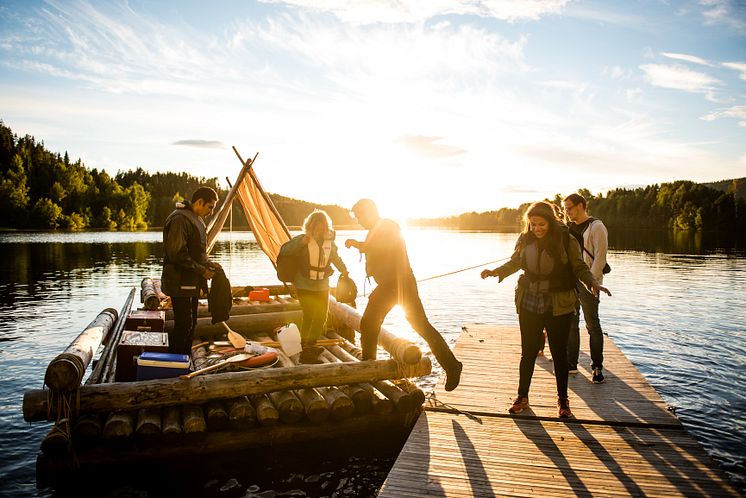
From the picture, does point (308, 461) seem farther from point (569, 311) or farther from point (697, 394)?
point (697, 394)

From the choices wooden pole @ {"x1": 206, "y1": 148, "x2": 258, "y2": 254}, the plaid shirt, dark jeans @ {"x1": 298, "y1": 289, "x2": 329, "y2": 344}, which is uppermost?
wooden pole @ {"x1": 206, "y1": 148, "x2": 258, "y2": 254}

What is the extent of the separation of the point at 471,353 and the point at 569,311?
4.06 metres

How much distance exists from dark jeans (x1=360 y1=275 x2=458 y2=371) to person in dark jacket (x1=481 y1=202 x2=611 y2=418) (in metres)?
1.12

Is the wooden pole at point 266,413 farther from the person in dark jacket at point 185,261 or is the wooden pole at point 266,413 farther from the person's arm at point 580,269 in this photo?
the person's arm at point 580,269

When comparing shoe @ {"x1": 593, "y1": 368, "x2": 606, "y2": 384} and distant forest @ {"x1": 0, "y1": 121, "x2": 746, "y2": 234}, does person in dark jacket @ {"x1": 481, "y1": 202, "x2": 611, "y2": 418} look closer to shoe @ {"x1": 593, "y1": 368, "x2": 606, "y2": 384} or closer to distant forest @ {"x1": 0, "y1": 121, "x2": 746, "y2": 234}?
shoe @ {"x1": 593, "y1": 368, "x2": 606, "y2": 384}

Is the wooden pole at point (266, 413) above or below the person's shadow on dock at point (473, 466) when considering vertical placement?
above

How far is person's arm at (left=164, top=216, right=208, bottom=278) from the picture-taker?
7383 millimetres

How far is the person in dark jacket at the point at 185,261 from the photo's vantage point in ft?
24.4

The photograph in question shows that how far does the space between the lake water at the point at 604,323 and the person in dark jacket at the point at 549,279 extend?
2.65 meters

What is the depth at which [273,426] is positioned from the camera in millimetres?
6504

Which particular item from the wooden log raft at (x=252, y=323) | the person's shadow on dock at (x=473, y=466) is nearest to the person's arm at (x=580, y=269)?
the person's shadow on dock at (x=473, y=466)

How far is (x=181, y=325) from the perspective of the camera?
7672mm

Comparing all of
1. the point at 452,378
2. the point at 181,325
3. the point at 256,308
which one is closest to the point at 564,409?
the point at 452,378

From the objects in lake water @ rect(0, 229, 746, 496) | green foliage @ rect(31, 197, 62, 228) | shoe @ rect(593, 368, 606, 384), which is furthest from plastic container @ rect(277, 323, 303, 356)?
green foliage @ rect(31, 197, 62, 228)
